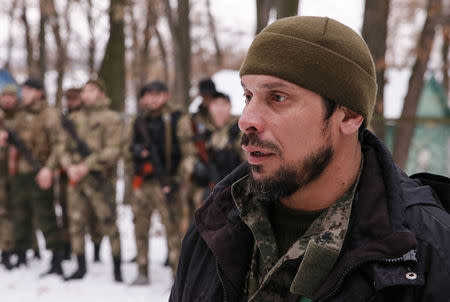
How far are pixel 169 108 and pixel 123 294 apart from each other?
210 cm

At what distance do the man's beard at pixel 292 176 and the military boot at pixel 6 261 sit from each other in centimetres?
628

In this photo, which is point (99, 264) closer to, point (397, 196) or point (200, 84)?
point (200, 84)

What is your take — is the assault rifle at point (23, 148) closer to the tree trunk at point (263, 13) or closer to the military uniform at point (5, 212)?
the military uniform at point (5, 212)

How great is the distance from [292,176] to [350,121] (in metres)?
0.25

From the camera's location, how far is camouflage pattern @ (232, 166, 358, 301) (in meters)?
1.39

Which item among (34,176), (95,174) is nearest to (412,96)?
(95,174)

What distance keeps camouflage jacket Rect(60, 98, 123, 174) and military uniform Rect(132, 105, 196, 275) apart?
17.4 inches

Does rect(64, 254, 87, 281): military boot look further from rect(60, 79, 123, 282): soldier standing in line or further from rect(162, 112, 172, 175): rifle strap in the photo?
rect(162, 112, 172, 175): rifle strap

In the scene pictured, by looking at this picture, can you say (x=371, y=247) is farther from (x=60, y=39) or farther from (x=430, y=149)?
(x=60, y=39)

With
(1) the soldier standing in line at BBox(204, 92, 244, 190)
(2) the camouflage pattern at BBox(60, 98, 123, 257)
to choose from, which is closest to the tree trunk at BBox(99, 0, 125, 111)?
(2) the camouflage pattern at BBox(60, 98, 123, 257)

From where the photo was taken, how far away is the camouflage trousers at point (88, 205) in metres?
6.32

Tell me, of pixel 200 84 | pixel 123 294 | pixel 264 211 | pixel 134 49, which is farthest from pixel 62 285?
pixel 134 49

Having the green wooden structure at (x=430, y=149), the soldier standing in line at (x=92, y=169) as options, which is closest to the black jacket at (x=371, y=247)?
the soldier standing in line at (x=92, y=169)

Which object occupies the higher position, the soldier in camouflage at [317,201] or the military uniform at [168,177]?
the soldier in camouflage at [317,201]
